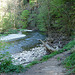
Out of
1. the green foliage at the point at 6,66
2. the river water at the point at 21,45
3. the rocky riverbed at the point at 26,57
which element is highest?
the green foliage at the point at 6,66

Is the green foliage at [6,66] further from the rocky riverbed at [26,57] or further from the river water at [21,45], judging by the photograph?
the river water at [21,45]

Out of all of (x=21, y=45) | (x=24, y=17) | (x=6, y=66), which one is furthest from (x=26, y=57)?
(x=24, y=17)

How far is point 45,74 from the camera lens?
11.3 ft

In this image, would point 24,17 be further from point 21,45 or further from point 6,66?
point 6,66

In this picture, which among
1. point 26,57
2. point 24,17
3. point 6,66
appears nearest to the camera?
point 6,66

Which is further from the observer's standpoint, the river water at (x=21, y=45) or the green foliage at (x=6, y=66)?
the river water at (x=21, y=45)

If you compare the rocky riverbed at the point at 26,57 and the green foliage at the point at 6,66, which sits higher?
the green foliage at the point at 6,66

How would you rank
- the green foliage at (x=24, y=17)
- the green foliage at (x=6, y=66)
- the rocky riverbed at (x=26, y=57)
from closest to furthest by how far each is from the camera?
1. the green foliage at (x=6, y=66)
2. the rocky riverbed at (x=26, y=57)
3. the green foliage at (x=24, y=17)

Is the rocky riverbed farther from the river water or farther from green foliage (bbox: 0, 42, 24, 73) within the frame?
green foliage (bbox: 0, 42, 24, 73)

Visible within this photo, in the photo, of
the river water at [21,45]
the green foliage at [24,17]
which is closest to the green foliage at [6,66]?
the river water at [21,45]

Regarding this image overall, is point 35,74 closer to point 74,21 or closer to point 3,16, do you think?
point 74,21

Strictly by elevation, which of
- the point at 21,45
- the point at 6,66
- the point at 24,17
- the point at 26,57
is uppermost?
the point at 24,17

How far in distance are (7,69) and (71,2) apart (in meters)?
12.0

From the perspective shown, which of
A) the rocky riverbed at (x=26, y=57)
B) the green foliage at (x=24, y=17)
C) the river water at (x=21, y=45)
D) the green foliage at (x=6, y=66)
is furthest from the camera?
the green foliage at (x=24, y=17)
